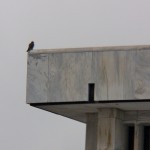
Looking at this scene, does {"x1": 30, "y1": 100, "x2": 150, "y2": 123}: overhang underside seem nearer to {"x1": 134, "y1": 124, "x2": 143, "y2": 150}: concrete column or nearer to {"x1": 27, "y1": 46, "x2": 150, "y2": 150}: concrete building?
{"x1": 27, "y1": 46, "x2": 150, "y2": 150}: concrete building

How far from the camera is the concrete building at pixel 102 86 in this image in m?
21.4

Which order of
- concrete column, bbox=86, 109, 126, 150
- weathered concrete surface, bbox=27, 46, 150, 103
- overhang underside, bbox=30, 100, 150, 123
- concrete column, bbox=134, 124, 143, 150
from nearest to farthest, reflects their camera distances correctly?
weathered concrete surface, bbox=27, 46, 150, 103
overhang underside, bbox=30, 100, 150, 123
concrete column, bbox=86, 109, 126, 150
concrete column, bbox=134, 124, 143, 150

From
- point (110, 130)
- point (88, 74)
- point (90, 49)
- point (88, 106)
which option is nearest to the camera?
point (88, 74)

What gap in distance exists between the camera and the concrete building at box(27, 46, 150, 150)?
21.4 metres

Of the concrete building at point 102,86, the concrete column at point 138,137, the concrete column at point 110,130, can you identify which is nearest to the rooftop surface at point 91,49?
the concrete building at point 102,86

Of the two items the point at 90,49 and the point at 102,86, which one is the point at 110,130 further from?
the point at 90,49

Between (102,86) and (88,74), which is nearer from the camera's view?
(102,86)

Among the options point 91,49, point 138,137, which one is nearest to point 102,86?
point 91,49

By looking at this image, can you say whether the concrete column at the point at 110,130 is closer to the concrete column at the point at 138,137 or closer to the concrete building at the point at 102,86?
the concrete building at the point at 102,86

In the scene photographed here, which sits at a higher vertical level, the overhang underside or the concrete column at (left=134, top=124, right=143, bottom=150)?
the overhang underside

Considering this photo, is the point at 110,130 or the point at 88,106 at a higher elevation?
the point at 88,106

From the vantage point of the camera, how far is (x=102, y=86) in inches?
854

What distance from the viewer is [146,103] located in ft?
71.2

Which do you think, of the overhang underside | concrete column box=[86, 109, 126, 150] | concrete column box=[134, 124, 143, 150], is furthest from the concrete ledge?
concrete column box=[134, 124, 143, 150]
